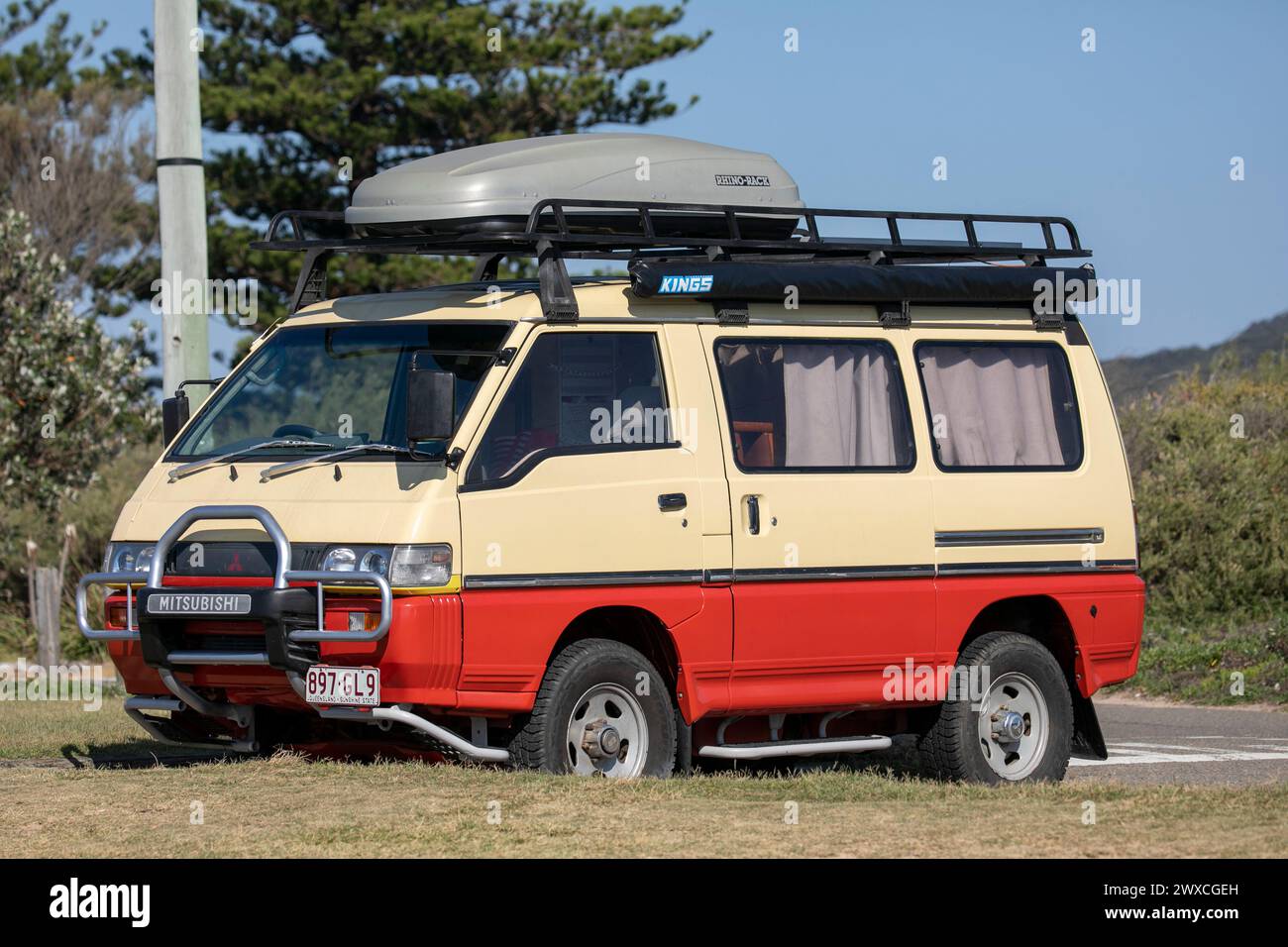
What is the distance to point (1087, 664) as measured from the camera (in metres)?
11.3

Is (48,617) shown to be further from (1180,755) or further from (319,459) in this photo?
(1180,755)

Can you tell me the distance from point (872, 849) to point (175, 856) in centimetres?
260

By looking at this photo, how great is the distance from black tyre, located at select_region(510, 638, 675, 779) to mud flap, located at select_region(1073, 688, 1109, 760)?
9.36 feet

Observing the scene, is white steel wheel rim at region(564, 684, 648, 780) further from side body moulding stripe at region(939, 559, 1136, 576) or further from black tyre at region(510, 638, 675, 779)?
side body moulding stripe at region(939, 559, 1136, 576)

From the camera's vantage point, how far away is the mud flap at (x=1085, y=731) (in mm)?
11502

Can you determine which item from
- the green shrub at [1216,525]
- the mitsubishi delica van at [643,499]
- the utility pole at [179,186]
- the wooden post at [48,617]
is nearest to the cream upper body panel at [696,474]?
the mitsubishi delica van at [643,499]

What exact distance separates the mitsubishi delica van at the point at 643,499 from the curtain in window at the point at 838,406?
0.01m

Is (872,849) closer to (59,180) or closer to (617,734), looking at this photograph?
(617,734)

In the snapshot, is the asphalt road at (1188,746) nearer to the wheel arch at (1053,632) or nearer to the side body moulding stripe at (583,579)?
the wheel arch at (1053,632)

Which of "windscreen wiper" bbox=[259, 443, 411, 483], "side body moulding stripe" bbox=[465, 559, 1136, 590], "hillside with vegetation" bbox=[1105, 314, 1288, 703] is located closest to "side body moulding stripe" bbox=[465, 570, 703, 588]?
"side body moulding stripe" bbox=[465, 559, 1136, 590]

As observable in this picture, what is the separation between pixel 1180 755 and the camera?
515 inches

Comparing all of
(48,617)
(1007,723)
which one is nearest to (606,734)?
(1007,723)

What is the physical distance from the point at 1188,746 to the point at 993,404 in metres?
3.69
